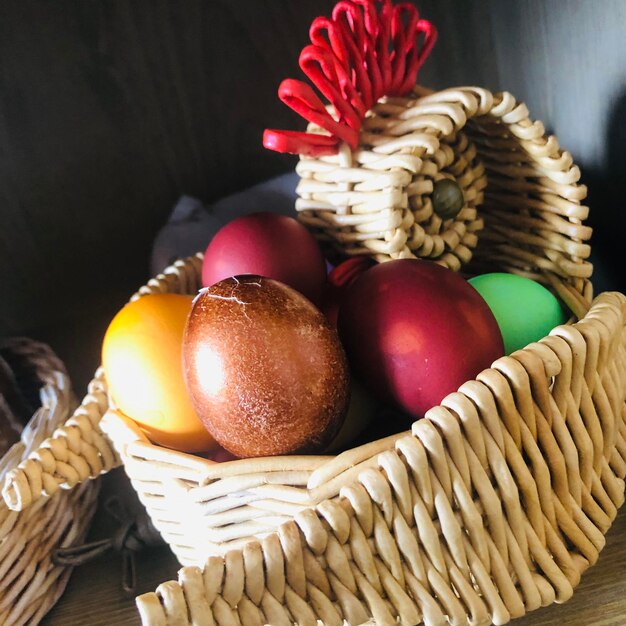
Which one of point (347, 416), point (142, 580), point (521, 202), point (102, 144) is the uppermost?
point (102, 144)

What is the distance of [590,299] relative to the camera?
570mm

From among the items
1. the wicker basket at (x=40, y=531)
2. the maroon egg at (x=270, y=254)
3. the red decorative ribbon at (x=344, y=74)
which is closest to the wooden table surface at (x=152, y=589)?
the wicker basket at (x=40, y=531)

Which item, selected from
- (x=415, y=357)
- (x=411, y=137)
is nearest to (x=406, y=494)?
(x=415, y=357)

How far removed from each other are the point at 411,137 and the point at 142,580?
449 millimetres

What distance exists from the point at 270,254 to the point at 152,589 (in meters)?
0.31

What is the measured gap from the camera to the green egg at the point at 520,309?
528 millimetres

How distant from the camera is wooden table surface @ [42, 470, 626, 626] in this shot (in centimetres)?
45

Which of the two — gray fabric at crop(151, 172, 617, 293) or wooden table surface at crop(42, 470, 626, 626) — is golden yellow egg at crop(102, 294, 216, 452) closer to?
wooden table surface at crop(42, 470, 626, 626)

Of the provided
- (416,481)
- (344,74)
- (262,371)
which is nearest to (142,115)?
(344,74)

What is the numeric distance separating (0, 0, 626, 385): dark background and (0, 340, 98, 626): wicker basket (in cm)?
16

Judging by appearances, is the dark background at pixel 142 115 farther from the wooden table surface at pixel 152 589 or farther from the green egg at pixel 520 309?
the wooden table surface at pixel 152 589

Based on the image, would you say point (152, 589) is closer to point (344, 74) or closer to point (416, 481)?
point (416, 481)

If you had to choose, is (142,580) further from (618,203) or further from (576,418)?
(618,203)

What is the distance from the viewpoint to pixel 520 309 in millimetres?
531
